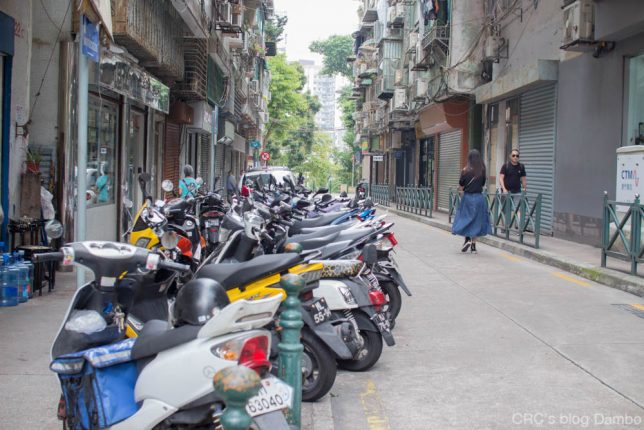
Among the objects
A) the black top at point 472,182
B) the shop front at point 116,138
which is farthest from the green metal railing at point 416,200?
the shop front at point 116,138

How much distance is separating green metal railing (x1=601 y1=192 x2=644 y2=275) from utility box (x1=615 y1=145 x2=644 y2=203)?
0.41m

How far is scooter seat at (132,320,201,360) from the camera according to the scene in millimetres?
3273

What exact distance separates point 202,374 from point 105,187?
11.4 metres

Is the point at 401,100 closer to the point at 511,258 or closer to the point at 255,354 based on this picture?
the point at 511,258

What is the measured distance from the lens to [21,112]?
30.5ft

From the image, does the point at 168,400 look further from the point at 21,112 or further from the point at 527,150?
the point at 527,150

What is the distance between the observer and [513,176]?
1555 centimetres

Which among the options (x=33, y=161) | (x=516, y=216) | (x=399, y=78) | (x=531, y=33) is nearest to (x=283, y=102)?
(x=399, y=78)

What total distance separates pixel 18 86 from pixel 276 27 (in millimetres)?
50932

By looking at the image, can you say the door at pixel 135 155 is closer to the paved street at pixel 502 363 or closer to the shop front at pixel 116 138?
the shop front at pixel 116 138

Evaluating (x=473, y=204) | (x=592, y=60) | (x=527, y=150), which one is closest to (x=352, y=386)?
(x=473, y=204)

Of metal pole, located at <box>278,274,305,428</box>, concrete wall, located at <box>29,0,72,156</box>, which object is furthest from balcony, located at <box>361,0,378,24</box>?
metal pole, located at <box>278,274,305,428</box>

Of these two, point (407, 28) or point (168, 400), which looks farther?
point (407, 28)

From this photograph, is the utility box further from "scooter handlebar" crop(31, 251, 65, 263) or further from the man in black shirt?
"scooter handlebar" crop(31, 251, 65, 263)
